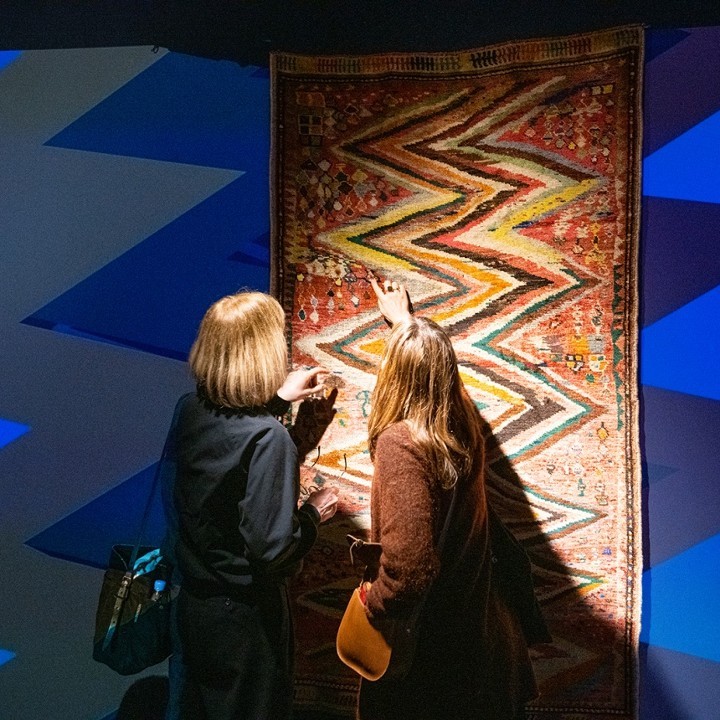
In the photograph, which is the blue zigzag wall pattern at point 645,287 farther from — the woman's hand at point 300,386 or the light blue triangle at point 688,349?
the woman's hand at point 300,386

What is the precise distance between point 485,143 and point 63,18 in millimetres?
1438

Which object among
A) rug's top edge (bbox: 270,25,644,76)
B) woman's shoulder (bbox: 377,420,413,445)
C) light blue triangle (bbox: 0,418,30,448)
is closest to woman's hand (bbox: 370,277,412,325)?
woman's shoulder (bbox: 377,420,413,445)

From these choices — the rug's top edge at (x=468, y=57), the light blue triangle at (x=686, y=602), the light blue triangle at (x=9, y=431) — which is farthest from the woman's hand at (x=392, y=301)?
the light blue triangle at (x=9, y=431)

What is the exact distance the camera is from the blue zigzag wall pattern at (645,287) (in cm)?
241

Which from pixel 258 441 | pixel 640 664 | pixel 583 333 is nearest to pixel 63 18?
pixel 258 441

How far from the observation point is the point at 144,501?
265 centimetres

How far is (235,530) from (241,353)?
0.47 metres

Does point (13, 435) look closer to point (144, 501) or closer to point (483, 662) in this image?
point (144, 501)

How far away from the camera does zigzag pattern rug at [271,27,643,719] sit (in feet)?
8.02

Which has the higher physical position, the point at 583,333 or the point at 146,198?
the point at 146,198

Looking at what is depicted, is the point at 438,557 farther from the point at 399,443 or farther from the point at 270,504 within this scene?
the point at 270,504

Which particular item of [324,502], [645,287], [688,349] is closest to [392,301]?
[324,502]

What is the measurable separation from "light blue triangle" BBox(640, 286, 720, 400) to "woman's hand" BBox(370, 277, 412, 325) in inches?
29.5

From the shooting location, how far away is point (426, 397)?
6.73ft
